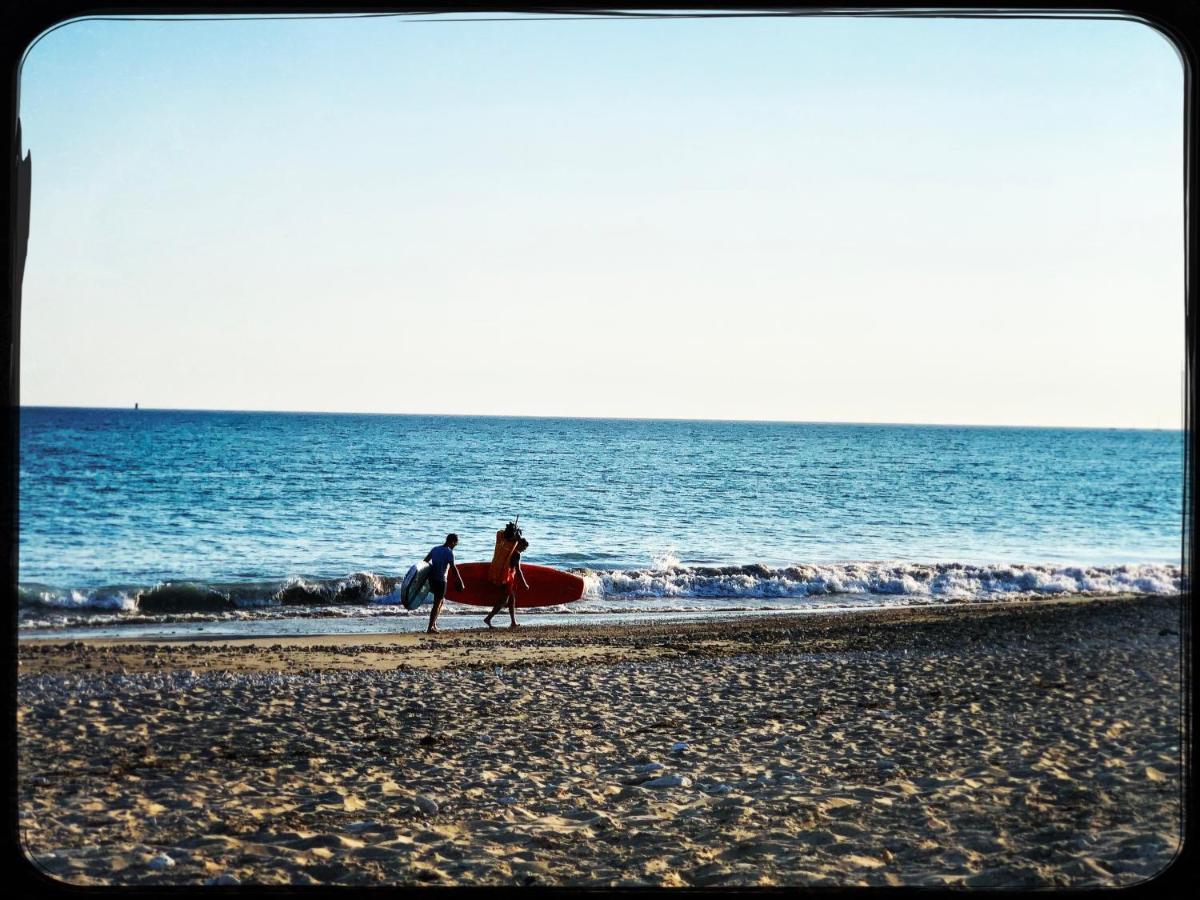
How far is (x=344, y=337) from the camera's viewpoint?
4306 centimetres

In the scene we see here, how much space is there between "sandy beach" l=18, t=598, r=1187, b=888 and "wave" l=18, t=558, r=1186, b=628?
13.4 feet

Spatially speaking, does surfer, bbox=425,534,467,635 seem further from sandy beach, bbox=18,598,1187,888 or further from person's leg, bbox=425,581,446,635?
sandy beach, bbox=18,598,1187,888

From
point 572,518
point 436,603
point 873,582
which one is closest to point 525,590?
point 436,603

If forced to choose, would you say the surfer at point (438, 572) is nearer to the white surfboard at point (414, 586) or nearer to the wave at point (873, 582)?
the white surfboard at point (414, 586)

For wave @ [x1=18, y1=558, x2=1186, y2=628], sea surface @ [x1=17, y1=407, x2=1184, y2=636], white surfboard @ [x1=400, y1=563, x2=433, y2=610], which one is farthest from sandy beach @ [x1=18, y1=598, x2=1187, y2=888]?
wave @ [x1=18, y1=558, x2=1186, y2=628]

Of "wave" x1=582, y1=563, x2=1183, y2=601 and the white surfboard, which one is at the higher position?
the white surfboard

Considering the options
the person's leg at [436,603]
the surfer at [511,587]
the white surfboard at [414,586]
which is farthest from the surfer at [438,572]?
the white surfboard at [414,586]

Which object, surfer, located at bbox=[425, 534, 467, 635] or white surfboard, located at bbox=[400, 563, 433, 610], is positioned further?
white surfboard, located at bbox=[400, 563, 433, 610]

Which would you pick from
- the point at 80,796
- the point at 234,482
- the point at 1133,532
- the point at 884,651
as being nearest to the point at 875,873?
the point at 80,796

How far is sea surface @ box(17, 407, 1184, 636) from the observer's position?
11852 millimetres

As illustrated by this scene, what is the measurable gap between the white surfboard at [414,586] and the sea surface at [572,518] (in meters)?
0.23

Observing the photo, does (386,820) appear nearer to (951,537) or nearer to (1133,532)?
(1133,532)

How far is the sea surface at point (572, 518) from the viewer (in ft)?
38.9

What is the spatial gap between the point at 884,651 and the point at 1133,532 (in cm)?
1385
